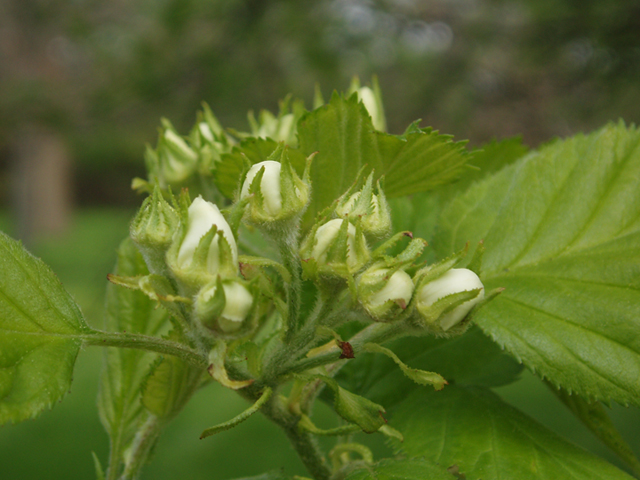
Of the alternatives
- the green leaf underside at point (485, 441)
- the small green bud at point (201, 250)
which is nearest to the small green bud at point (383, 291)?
the small green bud at point (201, 250)

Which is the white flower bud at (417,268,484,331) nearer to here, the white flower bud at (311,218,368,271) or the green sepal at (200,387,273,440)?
the white flower bud at (311,218,368,271)

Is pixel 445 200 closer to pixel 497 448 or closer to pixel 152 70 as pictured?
pixel 497 448

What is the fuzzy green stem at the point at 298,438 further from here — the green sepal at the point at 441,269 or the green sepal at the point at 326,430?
the green sepal at the point at 441,269

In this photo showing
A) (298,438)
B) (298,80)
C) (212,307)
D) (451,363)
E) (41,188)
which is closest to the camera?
(212,307)

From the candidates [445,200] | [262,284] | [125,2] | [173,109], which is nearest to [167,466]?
[173,109]

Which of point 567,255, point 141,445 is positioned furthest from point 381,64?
point 141,445

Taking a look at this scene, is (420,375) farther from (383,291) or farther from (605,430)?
(605,430)

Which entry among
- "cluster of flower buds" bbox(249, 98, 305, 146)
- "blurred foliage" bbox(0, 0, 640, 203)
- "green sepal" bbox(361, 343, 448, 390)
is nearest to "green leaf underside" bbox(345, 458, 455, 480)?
"green sepal" bbox(361, 343, 448, 390)
